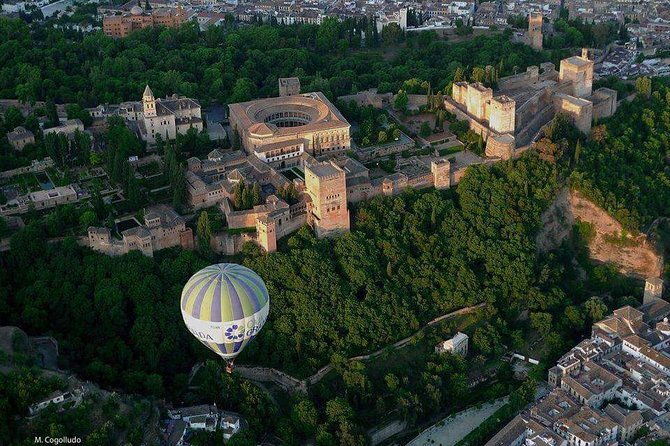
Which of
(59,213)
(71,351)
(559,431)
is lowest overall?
(559,431)

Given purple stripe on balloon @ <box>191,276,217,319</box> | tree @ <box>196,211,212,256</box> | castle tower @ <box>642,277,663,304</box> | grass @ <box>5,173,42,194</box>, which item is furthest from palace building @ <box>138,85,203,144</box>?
castle tower @ <box>642,277,663,304</box>

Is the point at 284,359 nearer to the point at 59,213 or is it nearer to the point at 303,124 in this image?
the point at 59,213

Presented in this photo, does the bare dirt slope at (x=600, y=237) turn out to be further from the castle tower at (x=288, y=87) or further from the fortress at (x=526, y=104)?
the castle tower at (x=288, y=87)

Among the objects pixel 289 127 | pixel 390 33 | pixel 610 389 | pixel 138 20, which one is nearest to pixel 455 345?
pixel 610 389

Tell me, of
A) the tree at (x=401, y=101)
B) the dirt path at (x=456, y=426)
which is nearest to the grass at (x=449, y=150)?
the tree at (x=401, y=101)

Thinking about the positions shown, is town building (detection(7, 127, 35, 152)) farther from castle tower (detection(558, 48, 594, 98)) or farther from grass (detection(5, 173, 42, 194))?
castle tower (detection(558, 48, 594, 98))

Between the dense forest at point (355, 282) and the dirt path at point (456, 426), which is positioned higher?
the dense forest at point (355, 282)

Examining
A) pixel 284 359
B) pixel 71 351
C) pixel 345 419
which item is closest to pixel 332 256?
pixel 284 359
